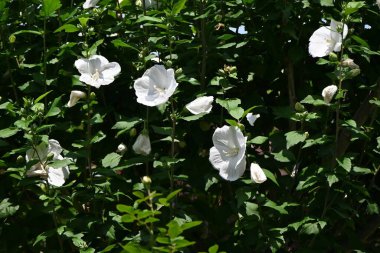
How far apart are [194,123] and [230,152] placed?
0.34 meters

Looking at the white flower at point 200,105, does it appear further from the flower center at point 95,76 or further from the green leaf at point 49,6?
the green leaf at point 49,6

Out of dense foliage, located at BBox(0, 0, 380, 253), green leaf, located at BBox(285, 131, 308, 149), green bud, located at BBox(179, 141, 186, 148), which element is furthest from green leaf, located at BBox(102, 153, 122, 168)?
green leaf, located at BBox(285, 131, 308, 149)

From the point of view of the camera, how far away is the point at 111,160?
2941mm

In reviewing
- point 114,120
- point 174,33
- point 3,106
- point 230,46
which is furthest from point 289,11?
point 3,106

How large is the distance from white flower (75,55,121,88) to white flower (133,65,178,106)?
0.43 ft

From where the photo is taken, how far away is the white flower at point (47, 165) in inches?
110

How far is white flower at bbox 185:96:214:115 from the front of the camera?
2764 mm

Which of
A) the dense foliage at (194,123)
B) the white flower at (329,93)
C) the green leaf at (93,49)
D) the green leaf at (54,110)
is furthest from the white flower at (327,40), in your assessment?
the green leaf at (54,110)

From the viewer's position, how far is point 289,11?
2.98m

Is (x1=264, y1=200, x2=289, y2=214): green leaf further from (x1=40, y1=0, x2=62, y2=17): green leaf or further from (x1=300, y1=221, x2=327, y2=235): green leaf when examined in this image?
(x1=40, y1=0, x2=62, y2=17): green leaf

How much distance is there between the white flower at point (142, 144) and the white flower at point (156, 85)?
0.41 feet

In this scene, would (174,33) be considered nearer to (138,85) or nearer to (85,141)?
(138,85)

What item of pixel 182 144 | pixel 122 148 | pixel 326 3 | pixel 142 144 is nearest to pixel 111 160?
Result: pixel 122 148

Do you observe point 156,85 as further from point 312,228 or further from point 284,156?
point 312,228
